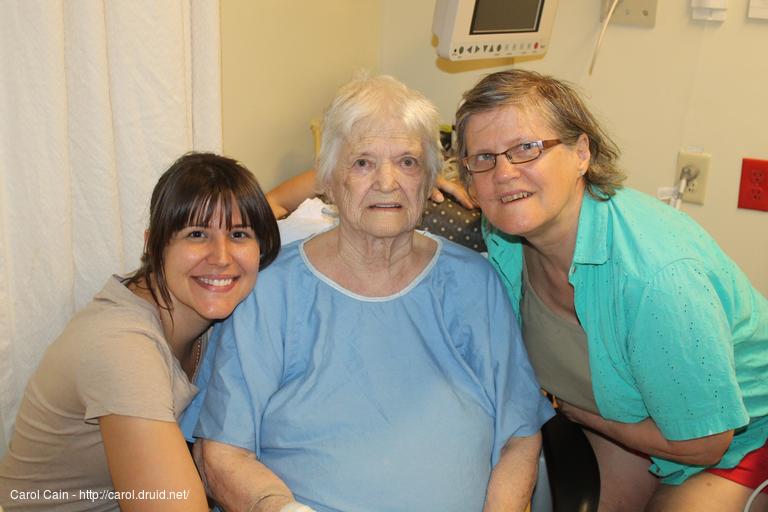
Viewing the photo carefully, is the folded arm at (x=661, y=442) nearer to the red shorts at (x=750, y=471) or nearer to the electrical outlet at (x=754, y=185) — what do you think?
the red shorts at (x=750, y=471)

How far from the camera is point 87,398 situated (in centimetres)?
132

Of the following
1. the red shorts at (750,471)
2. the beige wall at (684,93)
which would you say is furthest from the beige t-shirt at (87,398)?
the beige wall at (684,93)

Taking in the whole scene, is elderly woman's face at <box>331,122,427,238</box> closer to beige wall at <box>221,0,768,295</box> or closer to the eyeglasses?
the eyeglasses

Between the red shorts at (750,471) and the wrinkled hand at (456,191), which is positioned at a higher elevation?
the wrinkled hand at (456,191)

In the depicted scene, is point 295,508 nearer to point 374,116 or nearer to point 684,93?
point 374,116

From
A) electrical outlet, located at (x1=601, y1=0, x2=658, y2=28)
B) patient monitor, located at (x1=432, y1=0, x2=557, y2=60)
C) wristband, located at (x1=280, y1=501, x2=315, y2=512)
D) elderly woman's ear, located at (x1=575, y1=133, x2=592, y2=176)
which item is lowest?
wristband, located at (x1=280, y1=501, x2=315, y2=512)

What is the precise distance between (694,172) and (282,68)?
1384mm

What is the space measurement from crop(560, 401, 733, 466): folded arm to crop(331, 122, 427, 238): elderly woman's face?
0.61 metres

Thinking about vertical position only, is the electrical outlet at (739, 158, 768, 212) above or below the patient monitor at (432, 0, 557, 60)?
below

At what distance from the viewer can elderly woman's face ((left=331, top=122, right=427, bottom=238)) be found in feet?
5.22

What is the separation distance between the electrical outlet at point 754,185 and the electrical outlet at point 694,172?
113 mm

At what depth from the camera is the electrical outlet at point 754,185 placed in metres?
2.33

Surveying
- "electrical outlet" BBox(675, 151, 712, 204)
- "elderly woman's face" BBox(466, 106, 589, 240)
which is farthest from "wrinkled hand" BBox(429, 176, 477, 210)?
"electrical outlet" BBox(675, 151, 712, 204)

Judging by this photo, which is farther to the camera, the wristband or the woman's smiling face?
the woman's smiling face
